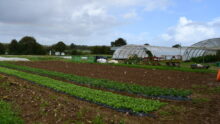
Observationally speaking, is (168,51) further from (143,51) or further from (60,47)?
(60,47)

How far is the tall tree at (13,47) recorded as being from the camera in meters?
54.9

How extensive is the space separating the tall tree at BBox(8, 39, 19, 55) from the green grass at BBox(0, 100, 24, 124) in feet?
178

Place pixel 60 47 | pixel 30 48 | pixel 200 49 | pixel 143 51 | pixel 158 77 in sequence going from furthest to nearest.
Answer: pixel 60 47 → pixel 30 48 → pixel 143 51 → pixel 200 49 → pixel 158 77

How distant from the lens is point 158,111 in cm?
574

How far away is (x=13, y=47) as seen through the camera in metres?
55.0

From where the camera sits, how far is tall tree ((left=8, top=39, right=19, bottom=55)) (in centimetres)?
5488

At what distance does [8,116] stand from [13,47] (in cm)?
5543

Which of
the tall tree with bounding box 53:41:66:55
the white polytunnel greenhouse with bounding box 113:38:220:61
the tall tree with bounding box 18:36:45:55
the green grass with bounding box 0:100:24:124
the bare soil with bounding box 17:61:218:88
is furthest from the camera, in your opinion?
the tall tree with bounding box 53:41:66:55

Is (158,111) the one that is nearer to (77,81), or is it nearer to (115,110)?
(115,110)

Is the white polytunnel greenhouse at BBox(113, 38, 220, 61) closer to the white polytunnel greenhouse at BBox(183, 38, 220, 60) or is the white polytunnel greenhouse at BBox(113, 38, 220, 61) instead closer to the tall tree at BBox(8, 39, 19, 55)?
the white polytunnel greenhouse at BBox(183, 38, 220, 60)

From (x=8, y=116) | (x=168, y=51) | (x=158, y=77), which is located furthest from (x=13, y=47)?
(x=8, y=116)

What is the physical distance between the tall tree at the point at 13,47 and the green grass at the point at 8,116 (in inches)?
2137

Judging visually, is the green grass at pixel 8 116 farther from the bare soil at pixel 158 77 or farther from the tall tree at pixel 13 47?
the tall tree at pixel 13 47

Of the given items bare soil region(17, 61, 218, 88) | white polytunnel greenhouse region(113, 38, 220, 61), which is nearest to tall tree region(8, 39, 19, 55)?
white polytunnel greenhouse region(113, 38, 220, 61)
